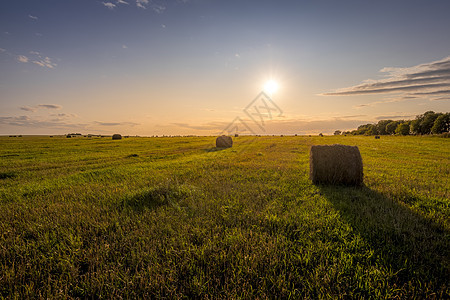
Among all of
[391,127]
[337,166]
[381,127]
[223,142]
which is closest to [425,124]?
[391,127]

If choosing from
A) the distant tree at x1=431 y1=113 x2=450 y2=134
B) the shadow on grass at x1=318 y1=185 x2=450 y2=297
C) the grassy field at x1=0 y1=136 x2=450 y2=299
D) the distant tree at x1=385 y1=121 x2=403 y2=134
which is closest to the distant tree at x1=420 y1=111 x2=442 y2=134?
the distant tree at x1=431 y1=113 x2=450 y2=134

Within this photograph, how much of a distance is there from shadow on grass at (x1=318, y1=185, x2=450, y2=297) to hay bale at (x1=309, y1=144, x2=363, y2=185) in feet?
5.93

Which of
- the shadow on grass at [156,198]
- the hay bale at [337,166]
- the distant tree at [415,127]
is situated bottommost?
the shadow on grass at [156,198]

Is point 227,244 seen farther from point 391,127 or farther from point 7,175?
point 391,127

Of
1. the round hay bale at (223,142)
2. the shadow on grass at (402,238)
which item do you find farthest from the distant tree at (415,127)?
the shadow on grass at (402,238)

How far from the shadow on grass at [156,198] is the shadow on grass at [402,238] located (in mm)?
4778

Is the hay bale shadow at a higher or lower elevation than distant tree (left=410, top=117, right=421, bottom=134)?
lower

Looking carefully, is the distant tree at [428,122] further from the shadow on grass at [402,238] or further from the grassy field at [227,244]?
the shadow on grass at [402,238]

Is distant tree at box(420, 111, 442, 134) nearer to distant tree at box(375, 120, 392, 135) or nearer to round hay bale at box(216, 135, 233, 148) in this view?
distant tree at box(375, 120, 392, 135)

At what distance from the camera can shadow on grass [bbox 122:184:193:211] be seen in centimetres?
576

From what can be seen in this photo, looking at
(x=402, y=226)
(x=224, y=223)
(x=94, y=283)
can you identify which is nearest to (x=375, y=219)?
(x=402, y=226)

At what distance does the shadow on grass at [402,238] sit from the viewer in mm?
2967

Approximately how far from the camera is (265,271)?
308 cm

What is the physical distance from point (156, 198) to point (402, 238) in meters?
6.14
